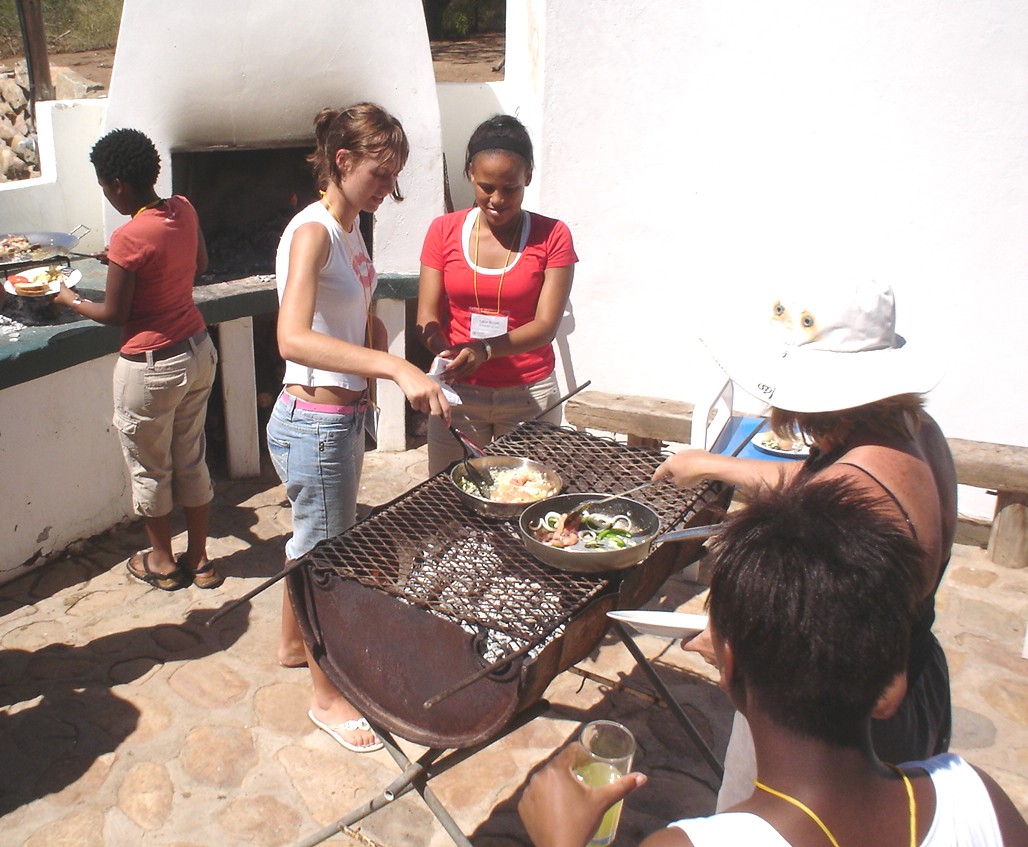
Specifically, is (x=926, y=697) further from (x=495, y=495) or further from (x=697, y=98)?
(x=697, y=98)

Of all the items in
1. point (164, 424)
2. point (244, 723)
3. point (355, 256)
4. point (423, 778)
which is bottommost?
point (244, 723)

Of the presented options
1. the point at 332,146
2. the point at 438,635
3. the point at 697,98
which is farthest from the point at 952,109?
the point at 438,635

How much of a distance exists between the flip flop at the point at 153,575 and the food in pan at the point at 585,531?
2649 mm

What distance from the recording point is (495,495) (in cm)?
303

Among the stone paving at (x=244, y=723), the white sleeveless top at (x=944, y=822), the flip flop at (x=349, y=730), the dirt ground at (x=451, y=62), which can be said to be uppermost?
the dirt ground at (x=451, y=62)

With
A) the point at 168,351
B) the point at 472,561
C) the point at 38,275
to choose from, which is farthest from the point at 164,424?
the point at 472,561

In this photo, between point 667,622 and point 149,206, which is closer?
point 667,622

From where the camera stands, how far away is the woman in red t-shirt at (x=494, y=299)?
12.1 ft

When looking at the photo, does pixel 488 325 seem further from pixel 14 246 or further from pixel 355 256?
pixel 14 246

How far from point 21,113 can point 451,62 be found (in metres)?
5.13

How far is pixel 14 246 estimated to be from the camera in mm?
4789

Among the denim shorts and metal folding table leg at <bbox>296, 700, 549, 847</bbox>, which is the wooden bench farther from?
metal folding table leg at <bbox>296, 700, 549, 847</bbox>

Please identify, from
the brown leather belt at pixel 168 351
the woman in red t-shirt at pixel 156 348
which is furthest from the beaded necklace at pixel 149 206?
the brown leather belt at pixel 168 351

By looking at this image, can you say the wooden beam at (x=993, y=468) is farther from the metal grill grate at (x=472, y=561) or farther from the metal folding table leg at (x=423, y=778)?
Result: the metal folding table leg at (x=423, y=778)
